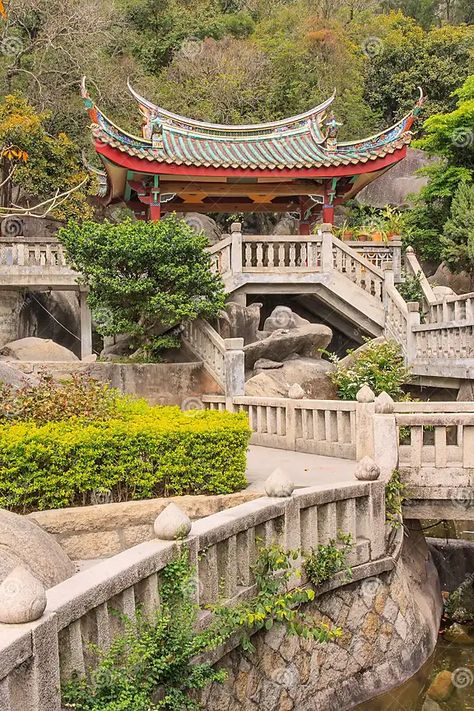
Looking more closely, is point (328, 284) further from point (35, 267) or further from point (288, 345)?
point (35, 267)

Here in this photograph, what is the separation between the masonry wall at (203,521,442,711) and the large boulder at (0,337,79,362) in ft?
33.1

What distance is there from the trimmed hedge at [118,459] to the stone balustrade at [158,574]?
4.61 ft

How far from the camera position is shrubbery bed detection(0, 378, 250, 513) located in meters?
7.32

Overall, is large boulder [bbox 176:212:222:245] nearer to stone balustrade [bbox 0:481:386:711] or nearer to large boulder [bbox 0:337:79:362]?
large boulder [bbox 0:337:79:362]

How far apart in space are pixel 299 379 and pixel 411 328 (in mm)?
2853

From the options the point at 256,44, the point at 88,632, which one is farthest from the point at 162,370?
the point at 256,44

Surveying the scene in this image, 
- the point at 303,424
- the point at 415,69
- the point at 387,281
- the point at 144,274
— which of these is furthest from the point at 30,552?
the point at 415,69

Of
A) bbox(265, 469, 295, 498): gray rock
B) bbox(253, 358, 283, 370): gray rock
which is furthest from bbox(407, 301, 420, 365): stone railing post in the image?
bbox(265, 469, 295, 498): gray rock

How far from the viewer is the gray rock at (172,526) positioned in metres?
5.28

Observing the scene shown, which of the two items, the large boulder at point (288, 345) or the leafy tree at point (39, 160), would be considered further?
the leafy tree at point (39, 160)

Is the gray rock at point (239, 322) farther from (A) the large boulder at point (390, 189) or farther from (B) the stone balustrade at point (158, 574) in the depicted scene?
(A) the large boulder at point (390, 189)

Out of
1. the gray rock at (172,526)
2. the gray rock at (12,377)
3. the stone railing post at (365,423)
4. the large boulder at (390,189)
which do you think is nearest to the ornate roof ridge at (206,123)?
the gray rock at (12,377)

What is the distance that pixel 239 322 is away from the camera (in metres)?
16.0

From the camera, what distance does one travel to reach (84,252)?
14141 millimetres
